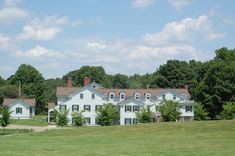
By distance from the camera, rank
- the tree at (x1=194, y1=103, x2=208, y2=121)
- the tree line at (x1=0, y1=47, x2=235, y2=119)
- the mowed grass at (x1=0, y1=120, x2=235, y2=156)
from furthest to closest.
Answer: the tree line at (x1=0, y1=47, x2=235, y2=119), the tree at (x1=194, y1=103, x2=208, y2=121), the mowed grass at (x1=0, y1=120, x2=235, y2=156)

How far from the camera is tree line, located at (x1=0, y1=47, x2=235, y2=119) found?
7950cm

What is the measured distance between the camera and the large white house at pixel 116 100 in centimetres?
8012

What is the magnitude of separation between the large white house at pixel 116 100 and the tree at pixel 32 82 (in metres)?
36.4

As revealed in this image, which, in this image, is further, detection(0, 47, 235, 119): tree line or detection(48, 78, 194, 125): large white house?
detection(48, 78, 194, 125): large white house

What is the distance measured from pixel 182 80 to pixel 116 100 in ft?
133

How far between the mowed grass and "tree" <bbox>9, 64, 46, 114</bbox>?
76.8 m

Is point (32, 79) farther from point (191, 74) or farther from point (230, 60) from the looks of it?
point (230, 60)

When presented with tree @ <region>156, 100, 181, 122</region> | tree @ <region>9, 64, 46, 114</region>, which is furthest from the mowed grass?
tree @ <region>9, 64, 46, 114</region>

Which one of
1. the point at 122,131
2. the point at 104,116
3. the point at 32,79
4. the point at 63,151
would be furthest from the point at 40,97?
the point at 63,151

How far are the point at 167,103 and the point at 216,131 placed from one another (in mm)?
30169

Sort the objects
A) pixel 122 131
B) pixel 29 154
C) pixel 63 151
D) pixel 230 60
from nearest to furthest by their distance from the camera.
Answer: pixel 29 154, pixel 63 151, pixel 122 131, pixel 230 60

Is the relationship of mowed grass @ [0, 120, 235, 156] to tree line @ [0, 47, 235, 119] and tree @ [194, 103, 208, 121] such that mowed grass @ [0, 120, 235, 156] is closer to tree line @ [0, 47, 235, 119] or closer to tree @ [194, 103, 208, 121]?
tree @ [194, 103, 208, 121]

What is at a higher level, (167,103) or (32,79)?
(32,79)

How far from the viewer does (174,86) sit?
119m
